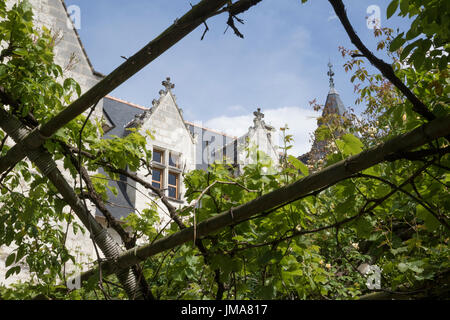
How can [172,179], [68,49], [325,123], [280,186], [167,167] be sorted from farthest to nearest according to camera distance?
[172,179]
[167,167]
[68,49]
[325,123]
[280,186]

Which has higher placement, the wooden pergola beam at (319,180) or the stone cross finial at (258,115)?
the stone cross finial at (258,115)

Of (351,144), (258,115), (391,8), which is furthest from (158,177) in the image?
(391,8)

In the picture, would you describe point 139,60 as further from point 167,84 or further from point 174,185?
point 167,84

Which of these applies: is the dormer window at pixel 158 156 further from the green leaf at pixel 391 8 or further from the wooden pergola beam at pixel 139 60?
the green leaf at pixel 391 8

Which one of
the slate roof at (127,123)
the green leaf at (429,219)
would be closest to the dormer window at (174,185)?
the slate roof at (127,123)

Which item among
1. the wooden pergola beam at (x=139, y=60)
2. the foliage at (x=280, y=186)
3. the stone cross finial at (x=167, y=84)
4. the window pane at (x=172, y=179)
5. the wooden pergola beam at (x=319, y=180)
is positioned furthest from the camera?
the stone cross finial at (x=167, y=84)

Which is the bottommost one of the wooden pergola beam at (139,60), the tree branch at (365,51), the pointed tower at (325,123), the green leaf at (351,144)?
the green leaf at (351,144)

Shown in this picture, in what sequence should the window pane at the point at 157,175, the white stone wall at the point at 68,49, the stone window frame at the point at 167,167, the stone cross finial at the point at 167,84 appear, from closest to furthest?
the white stone wall at the point at 68,49
the stone window frame at the point at 167,167
the window pane at the point at 157,175
the stone cross finial at the point at 167,84

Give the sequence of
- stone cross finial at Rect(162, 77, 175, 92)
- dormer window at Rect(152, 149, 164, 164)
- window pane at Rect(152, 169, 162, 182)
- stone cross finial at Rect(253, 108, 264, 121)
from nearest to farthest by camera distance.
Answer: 1. window pane at Rect(152, 169, 162, 182)
2. dormer window at Rect(152, 149, 164, 164)
3. stone cross finial at Rect(162, 77, 175, 92)
4. stone cross finial at Rect(253, 108, 264, 121)

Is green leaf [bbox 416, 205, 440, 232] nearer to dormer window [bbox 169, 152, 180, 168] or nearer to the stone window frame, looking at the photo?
the stone window frame

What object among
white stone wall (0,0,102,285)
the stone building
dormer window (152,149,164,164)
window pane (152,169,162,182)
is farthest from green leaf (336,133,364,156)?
dormer window (152,149,164,164)
